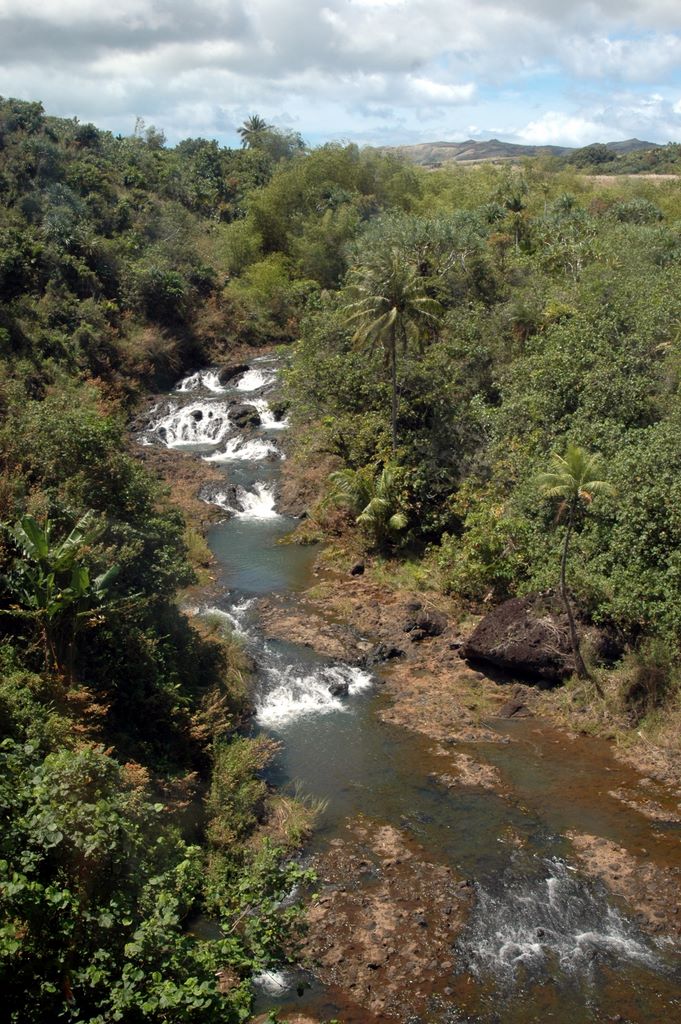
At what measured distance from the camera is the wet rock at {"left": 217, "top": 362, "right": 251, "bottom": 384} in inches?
1955

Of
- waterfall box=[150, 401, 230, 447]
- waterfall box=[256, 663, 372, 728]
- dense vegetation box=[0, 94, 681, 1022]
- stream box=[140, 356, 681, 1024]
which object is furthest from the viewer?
waterfall box=[150, 401, 230, 447]

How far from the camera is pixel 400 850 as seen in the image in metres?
15.9

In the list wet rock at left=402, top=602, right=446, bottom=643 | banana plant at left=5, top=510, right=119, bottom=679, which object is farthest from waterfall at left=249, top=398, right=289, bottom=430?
banana plant at left=5, top=510, right=119, bottom=679

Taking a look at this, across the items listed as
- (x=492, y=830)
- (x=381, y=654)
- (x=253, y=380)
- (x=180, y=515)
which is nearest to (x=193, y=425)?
(x=253, y=380)

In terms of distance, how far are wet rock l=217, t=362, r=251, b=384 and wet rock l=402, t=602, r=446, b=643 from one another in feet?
93.7

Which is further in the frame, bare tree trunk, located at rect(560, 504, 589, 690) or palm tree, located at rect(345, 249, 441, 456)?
palm tree, located at rect(345, 249, 441, 456)

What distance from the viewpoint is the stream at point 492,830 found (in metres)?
12.6

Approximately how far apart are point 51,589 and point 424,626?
37.9 feet

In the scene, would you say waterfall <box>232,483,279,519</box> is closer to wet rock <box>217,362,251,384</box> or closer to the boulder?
the boulder

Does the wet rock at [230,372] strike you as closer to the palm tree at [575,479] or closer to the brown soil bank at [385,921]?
the palm tree at [575,479]

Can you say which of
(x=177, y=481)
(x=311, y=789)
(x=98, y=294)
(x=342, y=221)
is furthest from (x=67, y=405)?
(x=342, y=221)

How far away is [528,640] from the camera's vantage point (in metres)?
21.6

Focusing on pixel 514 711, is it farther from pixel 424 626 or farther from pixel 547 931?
pixel 547 931

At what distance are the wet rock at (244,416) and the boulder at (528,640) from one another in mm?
22898
